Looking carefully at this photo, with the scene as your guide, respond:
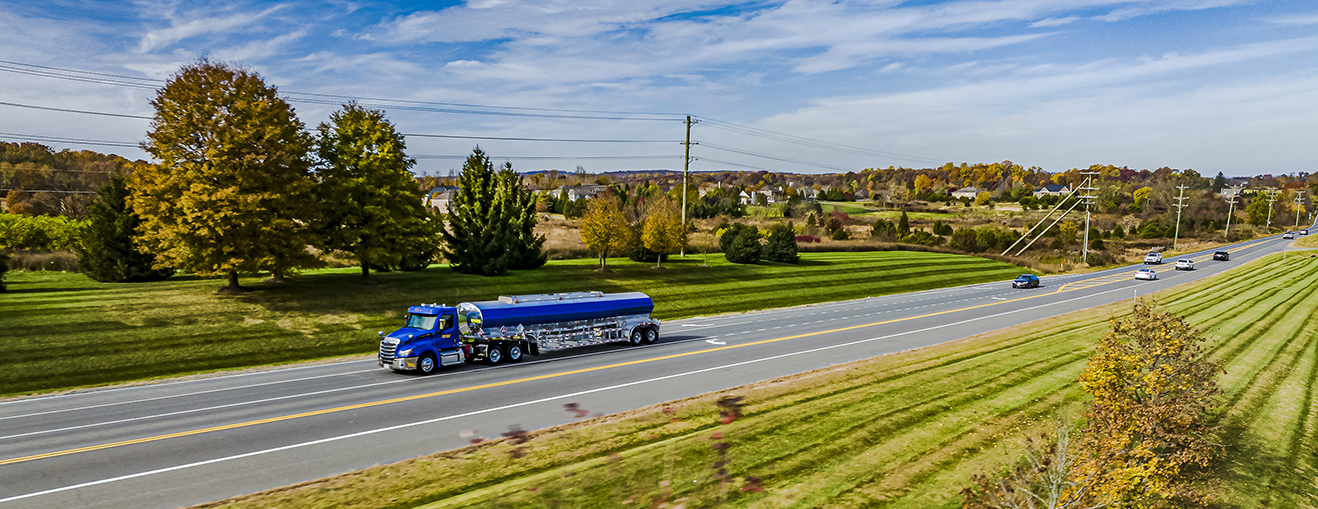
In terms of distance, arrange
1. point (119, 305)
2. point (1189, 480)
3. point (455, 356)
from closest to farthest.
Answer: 1. point (1189, 480)
2. point (455, 356)
3. point (119, 305)

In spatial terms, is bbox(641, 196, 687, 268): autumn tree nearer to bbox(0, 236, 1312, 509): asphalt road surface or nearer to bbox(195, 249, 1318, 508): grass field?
bbox(0, 236, 1312, 509): asphalt road surface

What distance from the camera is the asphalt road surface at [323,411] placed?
1369 centimetres

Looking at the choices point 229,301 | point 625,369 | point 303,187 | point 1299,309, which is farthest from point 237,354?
point 1299,309

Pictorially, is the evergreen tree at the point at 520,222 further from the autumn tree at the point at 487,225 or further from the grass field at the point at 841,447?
the grass field at the point at 841,447

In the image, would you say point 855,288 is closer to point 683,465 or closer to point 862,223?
point 683,465

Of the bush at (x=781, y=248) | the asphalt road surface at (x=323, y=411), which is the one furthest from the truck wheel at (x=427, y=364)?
the bush at (x=781, y=248)

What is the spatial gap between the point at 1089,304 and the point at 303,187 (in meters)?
49.2

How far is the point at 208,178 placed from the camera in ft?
97.6

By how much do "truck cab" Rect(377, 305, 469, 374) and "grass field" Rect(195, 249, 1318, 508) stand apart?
863cm

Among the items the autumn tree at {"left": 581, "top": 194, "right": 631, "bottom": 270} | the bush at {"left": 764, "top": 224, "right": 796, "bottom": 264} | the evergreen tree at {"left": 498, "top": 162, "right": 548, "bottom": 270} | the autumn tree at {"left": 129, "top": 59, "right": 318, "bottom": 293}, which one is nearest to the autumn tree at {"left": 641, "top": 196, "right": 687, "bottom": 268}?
the autumn tree at {"left": 581, "top": 194, "right": 631, "bottom": 270}

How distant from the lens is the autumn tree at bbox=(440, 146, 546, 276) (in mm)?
42938

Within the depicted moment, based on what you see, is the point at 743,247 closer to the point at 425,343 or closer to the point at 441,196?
the point at 425,343

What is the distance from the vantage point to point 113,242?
33969mm

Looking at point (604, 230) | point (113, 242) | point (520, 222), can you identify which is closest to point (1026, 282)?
point (604, 230)
